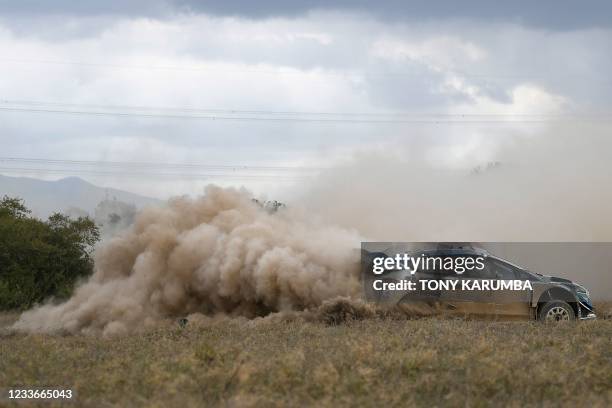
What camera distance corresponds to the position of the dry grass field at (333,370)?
1216 centimetres

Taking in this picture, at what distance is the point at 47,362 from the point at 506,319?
10.8 meters

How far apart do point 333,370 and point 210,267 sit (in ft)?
32.6

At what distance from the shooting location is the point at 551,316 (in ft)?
69.2

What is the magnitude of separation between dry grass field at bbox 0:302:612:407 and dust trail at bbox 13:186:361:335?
448cm

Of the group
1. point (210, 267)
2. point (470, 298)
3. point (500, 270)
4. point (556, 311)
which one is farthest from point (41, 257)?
point (556, 311)

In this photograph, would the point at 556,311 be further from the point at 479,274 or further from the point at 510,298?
the point at 479,274

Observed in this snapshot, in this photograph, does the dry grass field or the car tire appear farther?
the car tire

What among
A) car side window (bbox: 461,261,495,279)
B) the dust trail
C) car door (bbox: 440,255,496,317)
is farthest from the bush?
car side window (bbox: 461,261,495,279)

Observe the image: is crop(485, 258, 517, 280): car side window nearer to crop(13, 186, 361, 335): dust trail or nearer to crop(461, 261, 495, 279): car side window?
crop(461, 261, 495, 279): car side window

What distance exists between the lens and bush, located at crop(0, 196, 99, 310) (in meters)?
34.6

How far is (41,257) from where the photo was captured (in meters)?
36.0

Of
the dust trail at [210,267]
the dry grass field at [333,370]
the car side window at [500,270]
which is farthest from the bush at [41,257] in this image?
the dry grass field at [333,370]

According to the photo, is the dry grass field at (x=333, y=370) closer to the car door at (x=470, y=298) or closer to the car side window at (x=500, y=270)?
the car door at (x=470, y=298)

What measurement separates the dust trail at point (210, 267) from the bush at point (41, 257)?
9366mm
